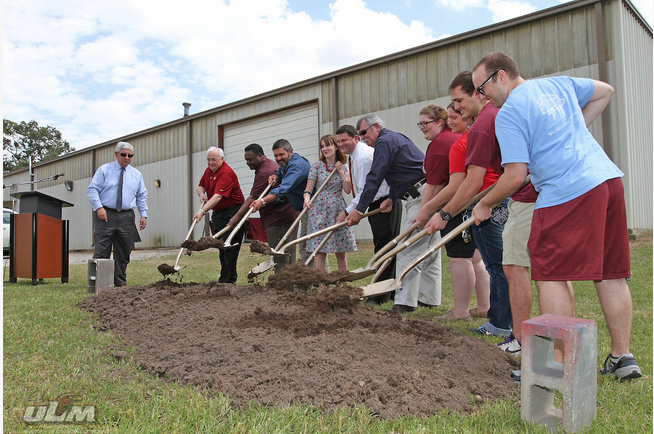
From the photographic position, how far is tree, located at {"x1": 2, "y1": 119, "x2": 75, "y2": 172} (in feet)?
209

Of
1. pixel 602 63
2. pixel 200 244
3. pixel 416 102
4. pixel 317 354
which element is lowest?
pixel 317 354

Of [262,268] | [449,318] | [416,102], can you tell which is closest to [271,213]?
[262,268]

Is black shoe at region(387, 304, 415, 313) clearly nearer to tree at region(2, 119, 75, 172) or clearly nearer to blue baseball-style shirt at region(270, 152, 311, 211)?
blue baseball-style shirt at region(270, 152, 311, 211)

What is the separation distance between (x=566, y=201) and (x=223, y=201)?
470 cm

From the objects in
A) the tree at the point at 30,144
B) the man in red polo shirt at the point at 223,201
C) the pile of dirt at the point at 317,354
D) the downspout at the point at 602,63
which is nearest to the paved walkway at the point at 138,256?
the man in red polo shirt at the point at 223,201

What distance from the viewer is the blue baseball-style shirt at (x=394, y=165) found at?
451 cm

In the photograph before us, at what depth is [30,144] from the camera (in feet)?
216

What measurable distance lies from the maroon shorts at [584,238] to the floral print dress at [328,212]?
126 inches

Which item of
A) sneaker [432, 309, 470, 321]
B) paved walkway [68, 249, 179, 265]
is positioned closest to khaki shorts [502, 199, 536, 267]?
sneaker [432, 309, 470, 321]

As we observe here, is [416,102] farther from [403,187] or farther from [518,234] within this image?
[518,234]

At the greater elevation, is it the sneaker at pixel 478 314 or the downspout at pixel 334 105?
the downspout at pixel 334 105

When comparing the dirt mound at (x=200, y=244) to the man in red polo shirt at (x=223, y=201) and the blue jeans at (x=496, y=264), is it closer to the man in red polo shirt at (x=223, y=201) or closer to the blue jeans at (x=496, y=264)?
the man in red polo shirt at (x=223, y=201)

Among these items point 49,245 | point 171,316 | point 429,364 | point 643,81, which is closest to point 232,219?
point 171,316

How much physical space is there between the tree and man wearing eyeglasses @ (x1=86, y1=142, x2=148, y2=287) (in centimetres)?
6731
